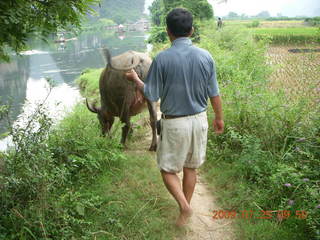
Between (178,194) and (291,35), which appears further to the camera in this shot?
(291,35)

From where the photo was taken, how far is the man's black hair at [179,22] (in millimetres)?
2105

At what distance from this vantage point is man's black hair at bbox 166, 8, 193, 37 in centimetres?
211

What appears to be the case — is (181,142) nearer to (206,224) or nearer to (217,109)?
(217,109)

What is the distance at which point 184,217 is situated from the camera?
2340 mm

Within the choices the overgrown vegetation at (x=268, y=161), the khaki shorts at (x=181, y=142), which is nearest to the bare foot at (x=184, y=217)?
the khaki shorts at (x=181, y=142)

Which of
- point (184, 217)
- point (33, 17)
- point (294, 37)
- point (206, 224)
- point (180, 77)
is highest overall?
point (33, 17)

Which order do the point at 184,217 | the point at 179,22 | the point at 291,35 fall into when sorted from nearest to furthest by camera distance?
the point at 179,22 → the point at 184,217 → the point at 291,35

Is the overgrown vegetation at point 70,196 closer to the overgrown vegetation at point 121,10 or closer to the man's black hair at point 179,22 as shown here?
the man's black hair at point 179,22

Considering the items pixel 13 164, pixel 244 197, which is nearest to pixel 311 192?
pixel 244 197

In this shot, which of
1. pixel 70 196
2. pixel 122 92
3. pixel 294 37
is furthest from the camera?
pixel 294 37

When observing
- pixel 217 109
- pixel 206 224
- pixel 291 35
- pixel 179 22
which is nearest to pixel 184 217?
pixel 206 224

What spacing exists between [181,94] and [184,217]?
1011mm

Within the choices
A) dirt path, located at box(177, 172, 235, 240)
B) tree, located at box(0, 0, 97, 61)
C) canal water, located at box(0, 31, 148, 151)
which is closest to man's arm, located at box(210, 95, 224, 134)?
dirt path, located at box(177, 172, 235, 240)

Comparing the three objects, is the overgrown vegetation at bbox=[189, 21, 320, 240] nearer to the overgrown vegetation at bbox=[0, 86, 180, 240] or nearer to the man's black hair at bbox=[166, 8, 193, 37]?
the overgrown vegetation at bbox=[0, 86, 180, 240]
